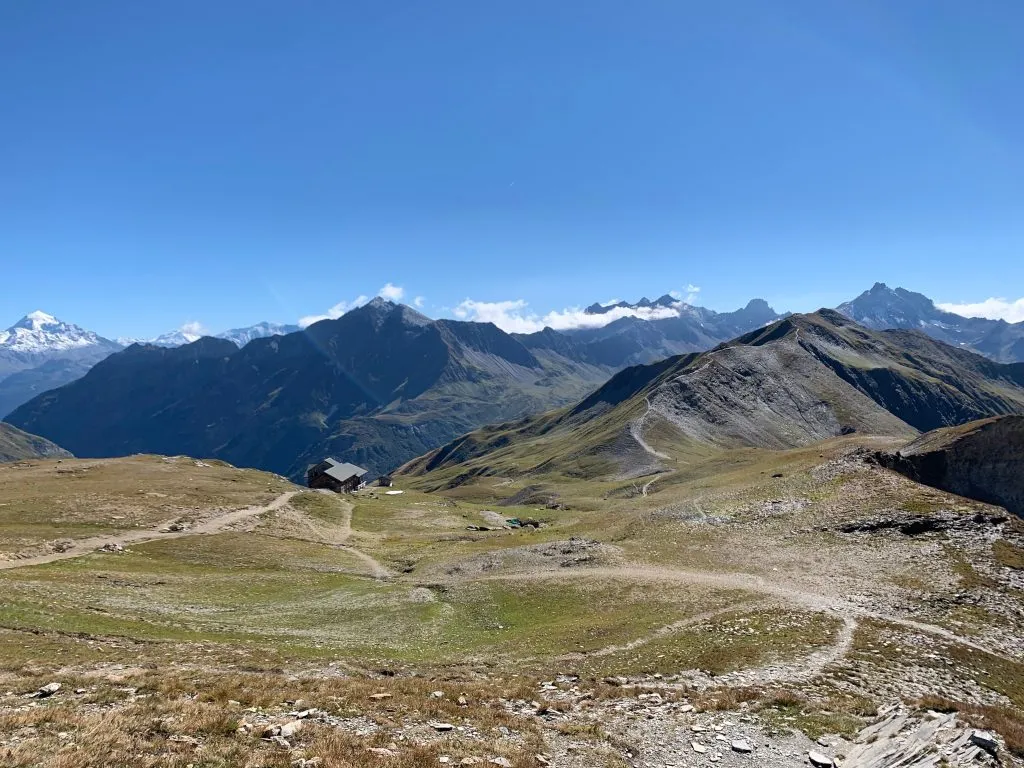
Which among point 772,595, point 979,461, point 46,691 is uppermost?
point 979,461

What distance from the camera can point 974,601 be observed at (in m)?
42.2

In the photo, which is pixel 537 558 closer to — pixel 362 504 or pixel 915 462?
pixel 362 504

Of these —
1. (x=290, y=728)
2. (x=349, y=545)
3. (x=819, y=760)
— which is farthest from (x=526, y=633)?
(x=349, y=545)

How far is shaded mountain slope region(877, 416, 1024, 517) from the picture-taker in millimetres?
116625

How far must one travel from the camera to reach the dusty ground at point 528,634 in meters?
19.7

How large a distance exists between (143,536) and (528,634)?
52435 millimetres

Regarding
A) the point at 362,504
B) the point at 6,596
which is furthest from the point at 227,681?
the point at 362,504

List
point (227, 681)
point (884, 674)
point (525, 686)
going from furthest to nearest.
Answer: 1. point (884, 674)
2. point (525, 686)
3. point (227, 681)

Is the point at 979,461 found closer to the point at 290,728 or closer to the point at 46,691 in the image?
the point at 290,728

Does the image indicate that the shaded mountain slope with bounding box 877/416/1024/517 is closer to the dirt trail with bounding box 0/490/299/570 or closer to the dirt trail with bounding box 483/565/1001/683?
the dirt trail with bounding box 483/565/1001/683

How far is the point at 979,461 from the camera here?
11925 centimetres

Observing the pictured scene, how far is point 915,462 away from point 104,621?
437ft

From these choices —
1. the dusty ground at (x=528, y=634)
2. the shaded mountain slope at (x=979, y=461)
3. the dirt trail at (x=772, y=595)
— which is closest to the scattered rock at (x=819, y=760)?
the dusty ground at (x=528, y=634)

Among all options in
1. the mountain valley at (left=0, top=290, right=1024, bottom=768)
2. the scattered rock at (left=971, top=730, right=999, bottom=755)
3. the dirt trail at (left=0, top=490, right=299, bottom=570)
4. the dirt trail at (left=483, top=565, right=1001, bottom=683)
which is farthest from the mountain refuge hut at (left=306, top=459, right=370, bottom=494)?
the scattered rock at (left=971, top=730, right=999, bottom=755)
